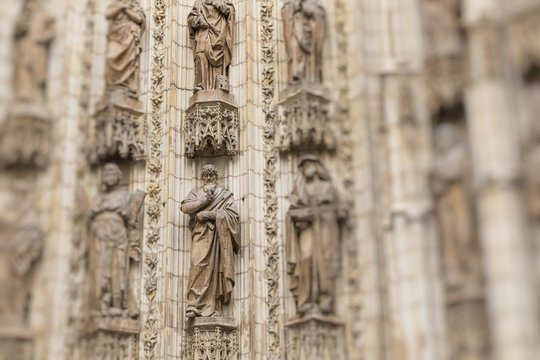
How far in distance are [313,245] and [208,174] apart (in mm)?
1702

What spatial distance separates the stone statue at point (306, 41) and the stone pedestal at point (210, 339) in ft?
9.82

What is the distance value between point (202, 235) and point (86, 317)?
5.45ft

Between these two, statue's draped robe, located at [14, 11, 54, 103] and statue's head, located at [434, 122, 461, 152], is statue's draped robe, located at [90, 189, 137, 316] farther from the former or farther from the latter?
statue's head, located at [434, 122, 461, 152]

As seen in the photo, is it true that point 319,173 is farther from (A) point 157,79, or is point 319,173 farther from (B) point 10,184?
A: (B) point 10,184

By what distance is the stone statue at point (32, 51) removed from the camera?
9.52 m

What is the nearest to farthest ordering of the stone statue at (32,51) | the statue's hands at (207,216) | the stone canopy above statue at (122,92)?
the stone statue at (32,51) < the stone canopy above statue at (122,92) < the statue's hands at (207,216)

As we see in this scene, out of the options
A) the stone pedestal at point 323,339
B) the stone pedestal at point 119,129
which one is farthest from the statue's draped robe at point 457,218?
the stone pedestal at point 119,129

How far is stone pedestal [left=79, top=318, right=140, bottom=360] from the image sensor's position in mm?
9156

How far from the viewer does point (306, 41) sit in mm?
10172

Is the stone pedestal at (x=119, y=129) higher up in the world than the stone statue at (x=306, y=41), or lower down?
lower down

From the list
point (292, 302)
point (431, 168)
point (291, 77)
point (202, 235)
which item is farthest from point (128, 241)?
point (431, 168)

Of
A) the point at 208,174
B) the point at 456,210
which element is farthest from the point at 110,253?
the point at 456,210

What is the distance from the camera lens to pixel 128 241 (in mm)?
9758

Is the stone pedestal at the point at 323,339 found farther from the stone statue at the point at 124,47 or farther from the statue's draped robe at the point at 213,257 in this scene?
the stone statue at the point at 124,47
